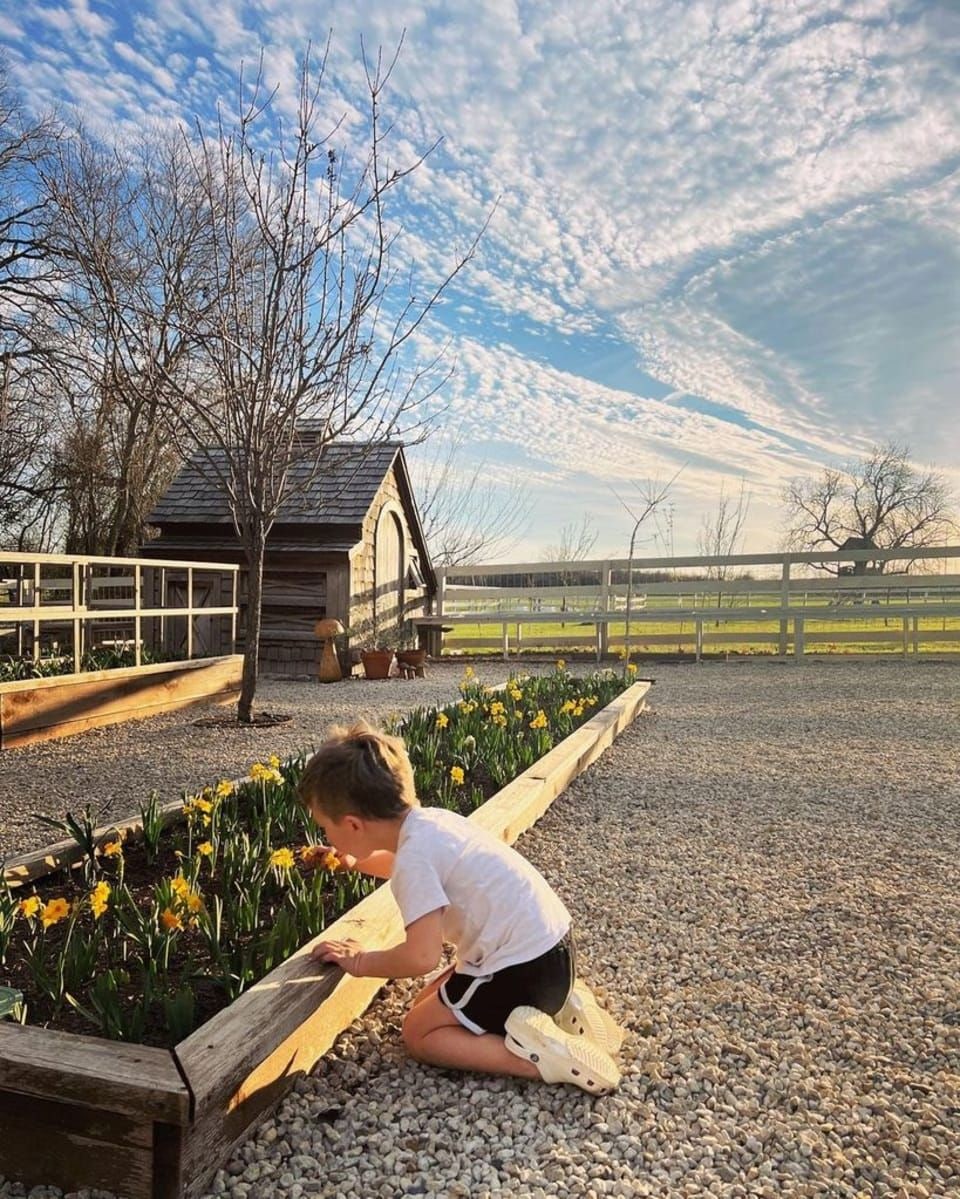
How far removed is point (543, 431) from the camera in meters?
16.7

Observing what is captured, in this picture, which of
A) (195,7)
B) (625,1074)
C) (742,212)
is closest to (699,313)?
(742,212)

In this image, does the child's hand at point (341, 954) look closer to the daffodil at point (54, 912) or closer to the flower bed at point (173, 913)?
the flower bed at point (173, 913)

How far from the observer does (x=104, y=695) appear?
8.21 meters

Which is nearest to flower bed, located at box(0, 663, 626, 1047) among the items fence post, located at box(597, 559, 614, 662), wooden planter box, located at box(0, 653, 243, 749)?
wooden planter box, located at box(0, 653, 243, 749)

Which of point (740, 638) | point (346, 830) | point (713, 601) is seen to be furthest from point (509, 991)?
point (713, 601)

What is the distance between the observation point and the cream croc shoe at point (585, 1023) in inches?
94.7

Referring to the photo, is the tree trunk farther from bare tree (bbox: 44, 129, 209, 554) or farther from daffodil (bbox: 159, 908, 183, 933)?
bare tree (bbox: 44, 129, 209, 554)

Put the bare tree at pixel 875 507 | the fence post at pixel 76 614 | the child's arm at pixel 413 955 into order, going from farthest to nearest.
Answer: the bare tree at pixel 875 507 < the fence post at pixel 76 614 < the child's arm at pixel 413 955

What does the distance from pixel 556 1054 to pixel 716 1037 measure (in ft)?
2.12

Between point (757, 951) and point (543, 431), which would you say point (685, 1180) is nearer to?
point (757, 951)

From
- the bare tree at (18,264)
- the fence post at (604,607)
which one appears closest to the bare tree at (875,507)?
the fence post at (604,607)

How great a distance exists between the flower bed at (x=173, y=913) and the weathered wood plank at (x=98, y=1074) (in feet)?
0.57

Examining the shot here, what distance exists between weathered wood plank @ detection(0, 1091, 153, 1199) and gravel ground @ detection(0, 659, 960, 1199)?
198 mm

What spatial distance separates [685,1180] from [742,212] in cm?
1061
